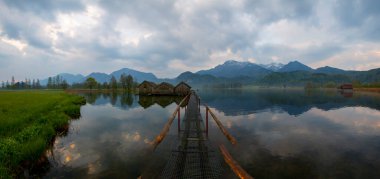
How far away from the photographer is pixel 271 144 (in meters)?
15.8

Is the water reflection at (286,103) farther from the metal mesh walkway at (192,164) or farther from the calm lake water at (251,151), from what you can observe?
the metal mesh walkway at (192,164)

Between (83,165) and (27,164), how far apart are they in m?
2.89

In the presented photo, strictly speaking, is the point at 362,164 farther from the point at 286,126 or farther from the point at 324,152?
the point at 286,126

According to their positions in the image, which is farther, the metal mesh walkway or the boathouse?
the boathouse

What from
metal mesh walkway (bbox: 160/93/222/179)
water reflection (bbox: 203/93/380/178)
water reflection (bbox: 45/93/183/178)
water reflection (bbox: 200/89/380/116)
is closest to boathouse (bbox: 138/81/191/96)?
water reflection (bbox: 200/89/380/116)

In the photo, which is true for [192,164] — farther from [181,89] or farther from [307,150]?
[181,89]

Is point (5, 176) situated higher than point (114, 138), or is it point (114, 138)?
point (5, 176)

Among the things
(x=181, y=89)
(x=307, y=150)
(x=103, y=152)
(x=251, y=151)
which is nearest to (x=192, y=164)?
(x=251, y=151)

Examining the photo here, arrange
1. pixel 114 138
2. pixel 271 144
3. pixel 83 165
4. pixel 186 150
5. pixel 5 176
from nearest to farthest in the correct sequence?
pixel 5 176
pixel 83 165
pixel 186 150
pixel 271 144
pixel 114 138

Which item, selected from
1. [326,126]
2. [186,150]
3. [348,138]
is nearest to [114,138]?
[186,150]

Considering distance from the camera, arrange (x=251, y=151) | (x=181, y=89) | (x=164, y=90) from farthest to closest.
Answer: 1. (x=164, y=90)
2. (x=181, y=89)
3. (x=251, y=151)

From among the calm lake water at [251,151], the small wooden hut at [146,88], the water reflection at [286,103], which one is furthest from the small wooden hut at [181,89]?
the calm lake water at [251,151]

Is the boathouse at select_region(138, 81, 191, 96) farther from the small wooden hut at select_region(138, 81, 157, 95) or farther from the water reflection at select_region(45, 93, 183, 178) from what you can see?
the water reflection at select_region(45, 93, 183, 178)

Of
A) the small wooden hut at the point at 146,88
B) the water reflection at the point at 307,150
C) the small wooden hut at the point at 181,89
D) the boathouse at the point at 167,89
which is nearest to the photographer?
the water reflection at the point at 307,150
